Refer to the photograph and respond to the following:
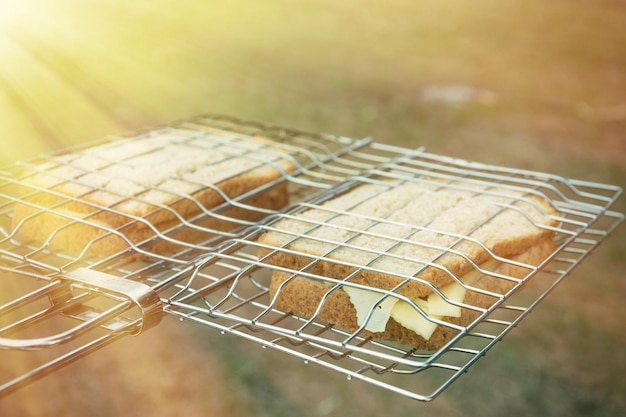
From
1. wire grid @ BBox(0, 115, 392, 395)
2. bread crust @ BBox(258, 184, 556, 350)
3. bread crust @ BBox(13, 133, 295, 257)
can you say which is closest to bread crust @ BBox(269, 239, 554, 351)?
bread crust @ BBox(258, 184, 556, 350)

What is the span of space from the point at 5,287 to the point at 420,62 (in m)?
2.88

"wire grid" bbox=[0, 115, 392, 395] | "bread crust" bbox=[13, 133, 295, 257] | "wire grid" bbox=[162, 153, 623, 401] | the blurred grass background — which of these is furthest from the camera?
the blurred grass background

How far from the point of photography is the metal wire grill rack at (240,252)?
1.14 metres

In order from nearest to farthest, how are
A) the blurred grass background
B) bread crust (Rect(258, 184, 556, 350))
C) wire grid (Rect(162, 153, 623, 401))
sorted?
wire grid (Rect(162, 153, 623, 401)), bread crust (Rect(258, 184, 556, 350)), the blurred grass background

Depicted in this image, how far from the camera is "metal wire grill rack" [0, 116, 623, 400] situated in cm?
114

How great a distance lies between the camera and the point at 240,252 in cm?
183

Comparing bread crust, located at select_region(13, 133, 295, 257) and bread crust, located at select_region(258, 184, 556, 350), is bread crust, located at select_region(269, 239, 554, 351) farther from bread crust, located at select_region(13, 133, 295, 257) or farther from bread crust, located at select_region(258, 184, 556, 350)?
bread crust, located at select_region(13, 133, 295, 257)

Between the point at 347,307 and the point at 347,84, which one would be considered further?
the point at 347,84

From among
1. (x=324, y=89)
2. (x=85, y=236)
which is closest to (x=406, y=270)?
(x=85, y=236)

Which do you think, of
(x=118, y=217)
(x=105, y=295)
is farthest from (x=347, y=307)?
(x=118, y=217)

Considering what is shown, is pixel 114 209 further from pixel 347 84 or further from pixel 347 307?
pixel 347 84

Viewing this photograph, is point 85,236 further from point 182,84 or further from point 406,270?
point 182,84

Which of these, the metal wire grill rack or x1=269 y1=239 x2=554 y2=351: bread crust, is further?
x1=269 y1=239 x2=554 y2=351: bread crust

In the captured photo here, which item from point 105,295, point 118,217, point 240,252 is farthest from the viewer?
point 240,252
